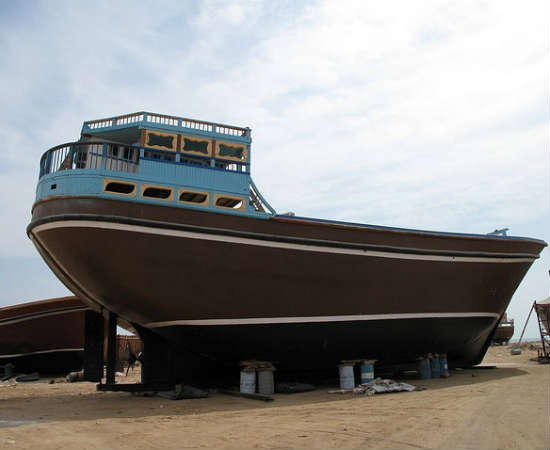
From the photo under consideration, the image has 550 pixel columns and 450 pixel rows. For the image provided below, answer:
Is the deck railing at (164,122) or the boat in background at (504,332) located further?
the boat in background at (504,332)

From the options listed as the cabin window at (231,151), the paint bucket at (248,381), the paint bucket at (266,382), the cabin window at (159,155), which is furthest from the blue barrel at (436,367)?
the cabin window at (159,155)

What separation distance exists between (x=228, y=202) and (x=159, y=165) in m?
1.78

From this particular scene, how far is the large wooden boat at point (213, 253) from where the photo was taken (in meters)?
10.3

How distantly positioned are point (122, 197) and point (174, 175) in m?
1.23

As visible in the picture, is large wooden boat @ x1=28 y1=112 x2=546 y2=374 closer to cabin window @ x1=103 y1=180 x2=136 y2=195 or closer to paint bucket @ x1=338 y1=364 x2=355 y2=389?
cabin window @ x1=103 y1=180 x2=136 y2=195

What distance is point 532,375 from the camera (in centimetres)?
1397

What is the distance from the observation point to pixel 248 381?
11.4 meters

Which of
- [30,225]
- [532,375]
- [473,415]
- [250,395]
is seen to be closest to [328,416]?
[473,415]

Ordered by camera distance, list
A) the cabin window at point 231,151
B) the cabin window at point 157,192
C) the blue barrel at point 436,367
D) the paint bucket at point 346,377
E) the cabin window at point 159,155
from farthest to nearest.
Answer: the blue barrel at point 436,367 → the paint bucket at point 346,377 → the cabin window at point 231,151 → the cabin window at point 159,155 → the cabin window at point 157,192

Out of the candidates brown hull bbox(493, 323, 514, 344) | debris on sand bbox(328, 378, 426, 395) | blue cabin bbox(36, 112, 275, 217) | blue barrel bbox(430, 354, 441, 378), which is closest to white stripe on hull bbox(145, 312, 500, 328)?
blue barrel bbox(430, 354, 441, 378)

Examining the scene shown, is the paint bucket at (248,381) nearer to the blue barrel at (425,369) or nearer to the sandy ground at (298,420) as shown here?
the sandy ground at (298,420)

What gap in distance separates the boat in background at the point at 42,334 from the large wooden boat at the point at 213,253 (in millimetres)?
7268

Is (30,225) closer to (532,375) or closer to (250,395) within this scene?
(250,395)

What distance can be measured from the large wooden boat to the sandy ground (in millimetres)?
1648
